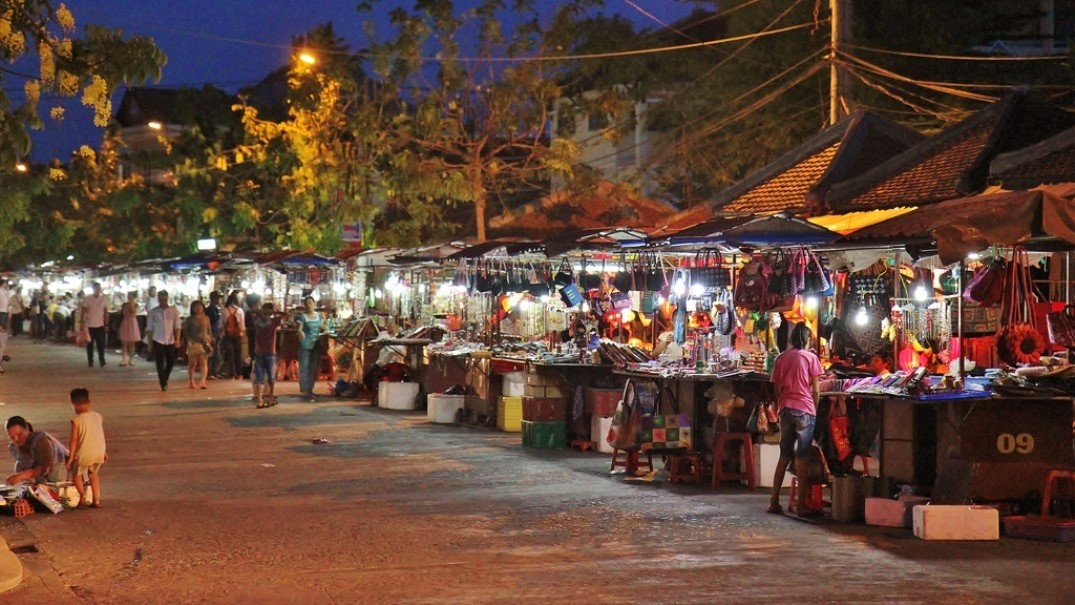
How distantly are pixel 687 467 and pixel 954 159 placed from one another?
529 centimetres

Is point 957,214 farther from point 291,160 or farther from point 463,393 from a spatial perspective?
point 291,160

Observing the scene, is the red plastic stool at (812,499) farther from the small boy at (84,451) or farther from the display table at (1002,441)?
the small boy at (84,451)

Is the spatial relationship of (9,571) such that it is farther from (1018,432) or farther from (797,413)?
(1018,432)

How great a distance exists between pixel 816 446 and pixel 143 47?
6828 mm

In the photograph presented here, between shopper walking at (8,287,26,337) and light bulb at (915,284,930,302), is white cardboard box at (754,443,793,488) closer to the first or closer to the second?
light bulb at (915,284,930,302)

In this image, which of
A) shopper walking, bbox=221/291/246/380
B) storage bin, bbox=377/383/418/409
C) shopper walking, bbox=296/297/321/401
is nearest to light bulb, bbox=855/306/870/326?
storage bin, bbox=377/383/418/409

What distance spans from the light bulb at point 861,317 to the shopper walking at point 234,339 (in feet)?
52.3

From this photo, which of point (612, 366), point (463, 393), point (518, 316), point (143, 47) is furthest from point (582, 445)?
point (143, 47)

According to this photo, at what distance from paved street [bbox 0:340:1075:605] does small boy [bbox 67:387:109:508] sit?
0.32m

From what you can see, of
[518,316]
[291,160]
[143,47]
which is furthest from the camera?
[291,160]

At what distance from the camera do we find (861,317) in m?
16.4

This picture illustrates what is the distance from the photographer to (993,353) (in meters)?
15.1

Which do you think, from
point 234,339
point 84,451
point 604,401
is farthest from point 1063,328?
point 234,339

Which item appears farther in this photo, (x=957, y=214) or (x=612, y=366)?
(x=612, y=366)
